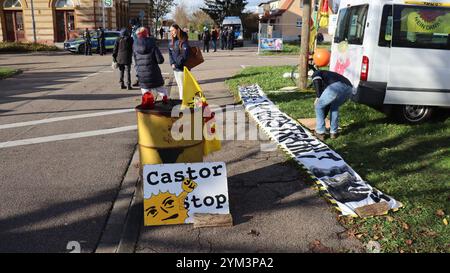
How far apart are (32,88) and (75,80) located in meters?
2.00

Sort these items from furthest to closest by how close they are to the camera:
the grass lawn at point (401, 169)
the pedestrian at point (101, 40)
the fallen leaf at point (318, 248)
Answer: the pedestrian at point (101, 40) < the grass lawn at point (401, 169) < the fallen leaf at point (318, 248)

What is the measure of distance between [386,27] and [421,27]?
0.63m

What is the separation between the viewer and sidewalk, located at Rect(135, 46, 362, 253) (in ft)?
12.0

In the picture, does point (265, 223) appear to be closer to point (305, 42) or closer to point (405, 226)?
point (405, 226)

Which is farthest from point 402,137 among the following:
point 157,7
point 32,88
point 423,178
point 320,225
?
point 157,7

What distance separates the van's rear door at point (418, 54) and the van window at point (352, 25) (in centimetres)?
56

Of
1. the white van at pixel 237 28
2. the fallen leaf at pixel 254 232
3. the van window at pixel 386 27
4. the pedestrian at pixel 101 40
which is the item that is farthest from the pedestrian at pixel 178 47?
the white van at pixel 237 28

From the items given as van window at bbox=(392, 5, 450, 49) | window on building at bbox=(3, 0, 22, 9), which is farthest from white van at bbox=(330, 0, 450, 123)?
window on building at bbox=(3, 0, 22, 9)

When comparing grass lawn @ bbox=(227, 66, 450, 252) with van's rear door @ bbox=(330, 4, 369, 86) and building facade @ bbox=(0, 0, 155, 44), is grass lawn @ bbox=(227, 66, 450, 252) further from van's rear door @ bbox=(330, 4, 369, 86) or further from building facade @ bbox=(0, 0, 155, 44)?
building facade @ bbox=(0, 0, 155, 44)

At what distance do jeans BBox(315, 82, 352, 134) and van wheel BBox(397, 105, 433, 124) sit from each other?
5.03 ft

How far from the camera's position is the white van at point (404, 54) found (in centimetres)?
707

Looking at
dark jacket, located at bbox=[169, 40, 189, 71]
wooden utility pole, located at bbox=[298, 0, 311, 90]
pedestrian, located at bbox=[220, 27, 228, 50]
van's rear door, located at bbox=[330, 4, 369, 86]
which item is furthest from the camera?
pedestrian, located at bbox=[220, 27, 228, 50]

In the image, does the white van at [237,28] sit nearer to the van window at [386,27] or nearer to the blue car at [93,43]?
the blue car at [93,43]

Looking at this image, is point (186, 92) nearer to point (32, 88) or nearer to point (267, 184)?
point (267, 184)
